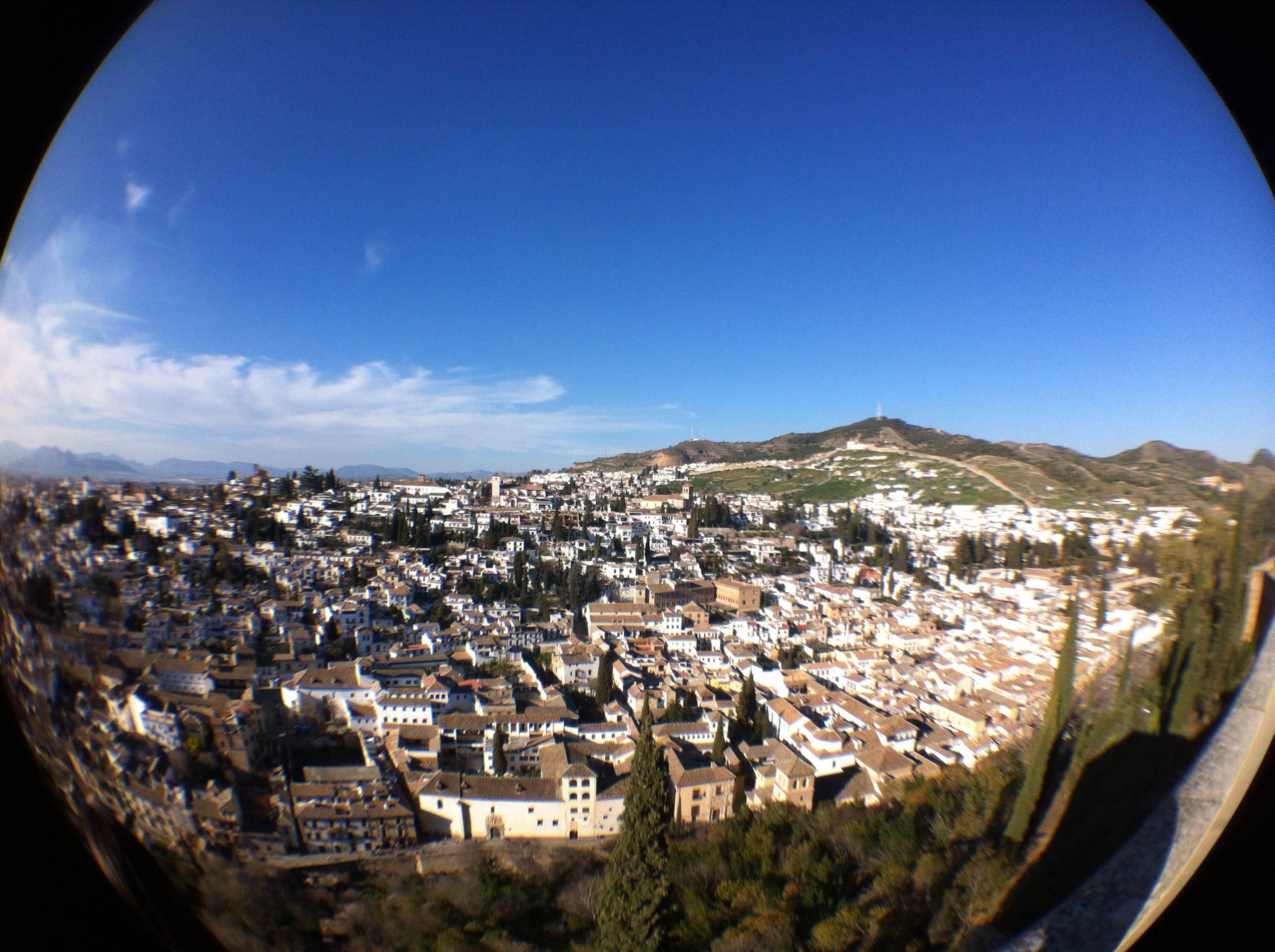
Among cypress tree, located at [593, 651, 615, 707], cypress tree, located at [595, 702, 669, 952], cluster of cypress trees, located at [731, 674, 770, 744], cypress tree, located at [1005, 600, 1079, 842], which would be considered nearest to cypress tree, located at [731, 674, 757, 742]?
cluster of cypress trees, located at [731, 674, 770, 744]

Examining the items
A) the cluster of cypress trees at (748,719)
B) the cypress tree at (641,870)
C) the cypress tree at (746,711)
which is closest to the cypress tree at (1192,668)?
the cypress tree at (641,870)

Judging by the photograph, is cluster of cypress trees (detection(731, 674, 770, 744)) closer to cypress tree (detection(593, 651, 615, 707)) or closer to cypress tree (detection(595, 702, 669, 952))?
cypress tree (detection(593, 651, 615, 707))

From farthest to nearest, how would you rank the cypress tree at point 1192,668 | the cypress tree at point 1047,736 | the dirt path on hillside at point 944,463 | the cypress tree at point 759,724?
1. the cypress tree at point 759,724
2. the dirt path on hillside at point 944,463
3. the cypress tree at point 1047,736
4. the cypress tree at point 1192,668

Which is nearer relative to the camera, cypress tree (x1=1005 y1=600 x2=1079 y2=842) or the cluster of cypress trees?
cypress tree (x1=1005 y1=600 x2=1079 y2=842)

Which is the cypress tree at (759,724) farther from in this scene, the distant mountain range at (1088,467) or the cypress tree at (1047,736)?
the distant mountain range at (1088,467)

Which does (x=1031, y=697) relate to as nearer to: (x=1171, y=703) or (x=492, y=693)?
(x=1171, y=703)

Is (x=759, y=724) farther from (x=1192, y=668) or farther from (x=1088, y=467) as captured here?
(x=1088, y=467)

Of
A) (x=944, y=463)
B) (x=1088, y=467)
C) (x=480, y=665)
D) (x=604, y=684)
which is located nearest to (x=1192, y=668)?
(x=1088, y=467)
